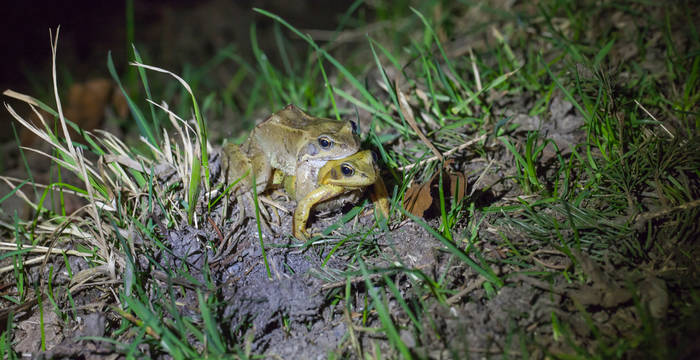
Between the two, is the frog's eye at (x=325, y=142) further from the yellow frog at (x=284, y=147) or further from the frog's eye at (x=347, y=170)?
the frog's eye at (x=347, y=170)

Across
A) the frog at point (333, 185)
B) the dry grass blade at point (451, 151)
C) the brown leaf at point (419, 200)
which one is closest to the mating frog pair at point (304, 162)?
the frog at point (333, 185)

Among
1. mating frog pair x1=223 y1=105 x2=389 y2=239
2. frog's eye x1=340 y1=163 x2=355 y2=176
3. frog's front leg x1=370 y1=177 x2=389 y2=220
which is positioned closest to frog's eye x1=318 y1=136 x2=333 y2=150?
mating frog pair x1=223 y1=105 x2=389 y2=239

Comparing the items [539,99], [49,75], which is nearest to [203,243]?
[539,99]

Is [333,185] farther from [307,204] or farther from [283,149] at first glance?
[283,149]

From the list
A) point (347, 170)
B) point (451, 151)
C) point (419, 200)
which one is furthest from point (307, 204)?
point (451, 151)

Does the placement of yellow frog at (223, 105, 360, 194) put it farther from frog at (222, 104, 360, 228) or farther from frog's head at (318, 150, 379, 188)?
frog's head at (318, 150, 379, 188)

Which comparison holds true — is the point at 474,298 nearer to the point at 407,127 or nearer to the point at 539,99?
the point at 407,127
